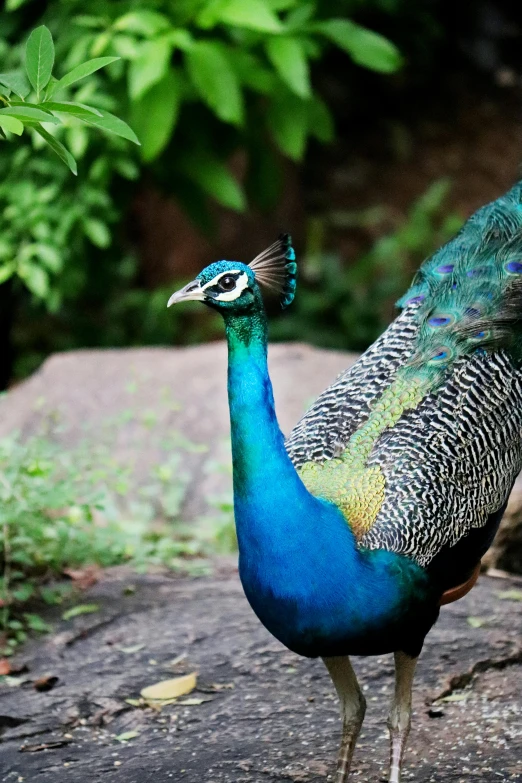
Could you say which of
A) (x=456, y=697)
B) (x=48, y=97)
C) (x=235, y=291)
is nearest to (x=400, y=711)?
(x=456, y=697)

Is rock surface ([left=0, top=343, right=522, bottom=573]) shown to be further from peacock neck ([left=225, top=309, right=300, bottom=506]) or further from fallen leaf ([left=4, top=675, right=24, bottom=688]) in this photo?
peacock neck ([left=225, top=309, right=300, bottom=506])

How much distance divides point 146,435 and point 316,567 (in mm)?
3389

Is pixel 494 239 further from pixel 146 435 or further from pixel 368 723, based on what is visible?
pixel 146 435

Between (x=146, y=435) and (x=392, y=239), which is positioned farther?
(x=392, y=239)

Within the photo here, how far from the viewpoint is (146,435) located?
20.2 ft

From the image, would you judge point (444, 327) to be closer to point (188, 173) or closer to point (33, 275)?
point (33, 275)

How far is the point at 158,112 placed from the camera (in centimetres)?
591

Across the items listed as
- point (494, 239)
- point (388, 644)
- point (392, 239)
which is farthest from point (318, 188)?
point (388, 644)

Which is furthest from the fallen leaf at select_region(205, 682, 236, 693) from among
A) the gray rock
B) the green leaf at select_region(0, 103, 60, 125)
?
the green leaf at select_region(0, 103, 60, 125)

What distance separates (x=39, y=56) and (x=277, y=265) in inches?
35.5

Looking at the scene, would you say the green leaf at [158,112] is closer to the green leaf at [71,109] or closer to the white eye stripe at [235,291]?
the white eye stripe at [235,291]

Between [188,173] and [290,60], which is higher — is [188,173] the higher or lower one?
the lower one

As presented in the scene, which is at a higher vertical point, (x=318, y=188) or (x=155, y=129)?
(x=155, y=129)

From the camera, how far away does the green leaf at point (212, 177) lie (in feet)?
21.4
